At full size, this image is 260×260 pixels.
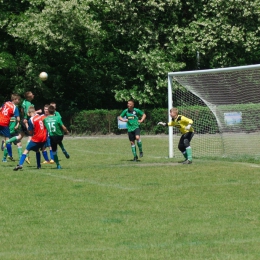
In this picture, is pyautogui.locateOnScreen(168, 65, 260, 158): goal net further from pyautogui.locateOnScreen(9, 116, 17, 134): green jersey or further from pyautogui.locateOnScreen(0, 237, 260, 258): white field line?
pyautogui.locateOnScreen(0, 237, 260, 258): white field line

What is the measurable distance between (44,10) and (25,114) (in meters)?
16.9

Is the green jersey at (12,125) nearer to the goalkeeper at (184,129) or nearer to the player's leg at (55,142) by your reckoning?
the player's leg at (55,142)

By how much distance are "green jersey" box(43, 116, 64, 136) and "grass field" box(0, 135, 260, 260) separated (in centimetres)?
94

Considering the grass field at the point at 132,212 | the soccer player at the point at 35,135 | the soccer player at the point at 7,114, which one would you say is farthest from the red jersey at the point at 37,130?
the soccer player at the point at 7,114

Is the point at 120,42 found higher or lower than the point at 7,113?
higher

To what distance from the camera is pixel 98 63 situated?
135 ft

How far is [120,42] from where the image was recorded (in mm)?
41031

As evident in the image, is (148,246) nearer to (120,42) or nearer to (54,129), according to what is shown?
(54,129)

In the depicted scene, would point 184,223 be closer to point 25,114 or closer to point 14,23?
point 25,114

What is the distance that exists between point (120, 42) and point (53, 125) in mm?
24108

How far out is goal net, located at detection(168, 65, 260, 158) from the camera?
69.6 feet

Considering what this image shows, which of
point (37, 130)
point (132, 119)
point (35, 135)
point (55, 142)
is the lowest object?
point (55, 142)

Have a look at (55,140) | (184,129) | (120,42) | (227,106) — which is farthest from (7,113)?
(120,42)

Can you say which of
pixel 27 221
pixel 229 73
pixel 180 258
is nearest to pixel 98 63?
pixel 229 73
